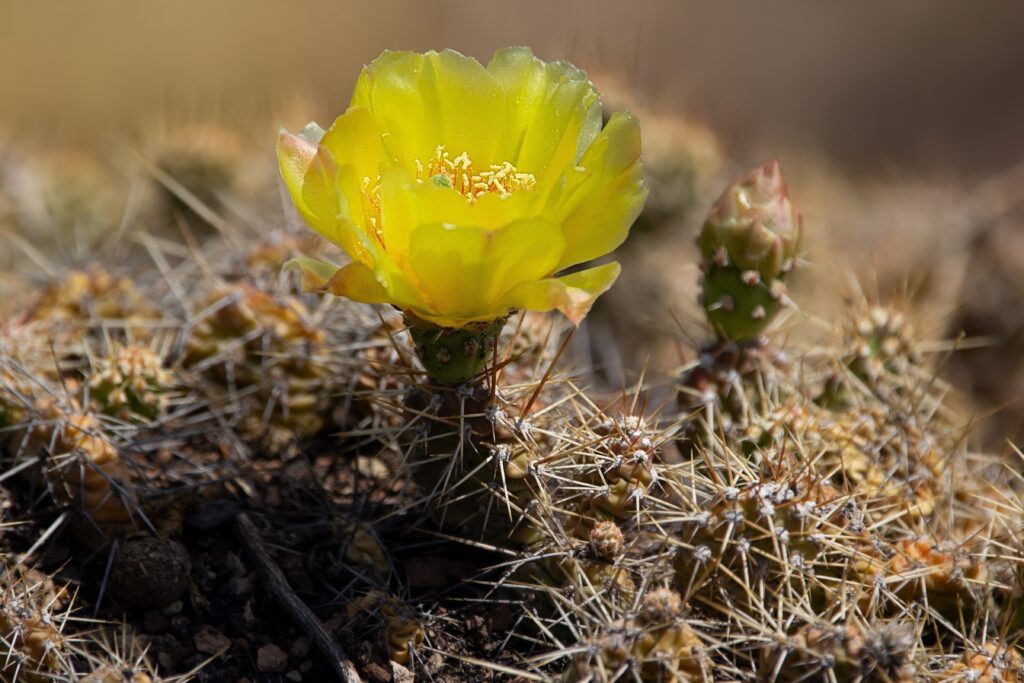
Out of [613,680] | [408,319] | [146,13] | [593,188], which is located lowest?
[146,13]

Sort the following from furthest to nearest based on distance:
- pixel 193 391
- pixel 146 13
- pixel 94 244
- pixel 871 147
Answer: pixel 146 13
pixel 871 147
pixel 94 244
pixel 193 391

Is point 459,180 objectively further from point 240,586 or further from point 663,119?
point 663,119

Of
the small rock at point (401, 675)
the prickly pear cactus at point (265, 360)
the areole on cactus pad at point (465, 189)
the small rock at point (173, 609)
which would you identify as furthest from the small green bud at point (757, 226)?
the small rock at point (173, 609)

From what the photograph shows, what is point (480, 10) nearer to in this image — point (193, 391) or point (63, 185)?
point (63, 185)

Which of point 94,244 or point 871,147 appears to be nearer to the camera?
point 94,244

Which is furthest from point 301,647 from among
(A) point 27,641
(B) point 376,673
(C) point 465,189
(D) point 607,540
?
(C) point 465,189

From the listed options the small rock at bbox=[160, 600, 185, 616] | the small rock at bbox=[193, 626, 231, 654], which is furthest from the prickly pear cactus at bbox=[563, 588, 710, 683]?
the small rock at bbox=[160, 600, 185, 616]

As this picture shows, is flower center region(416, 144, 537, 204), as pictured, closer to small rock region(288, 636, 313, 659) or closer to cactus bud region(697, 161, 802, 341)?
cactus bud region(697, 161, 802, 341)

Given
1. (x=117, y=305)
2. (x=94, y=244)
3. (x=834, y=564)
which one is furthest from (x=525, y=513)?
(x=94, y=244)
